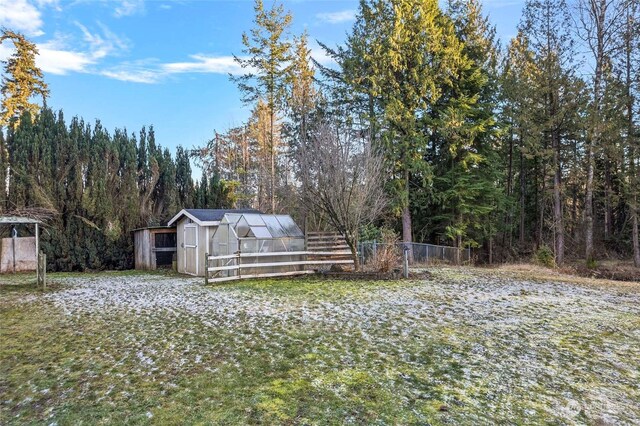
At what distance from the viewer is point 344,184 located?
12.3 meters

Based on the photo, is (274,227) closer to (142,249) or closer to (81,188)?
(142,249)

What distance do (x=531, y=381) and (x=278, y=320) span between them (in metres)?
4.00

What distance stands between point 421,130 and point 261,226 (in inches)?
384

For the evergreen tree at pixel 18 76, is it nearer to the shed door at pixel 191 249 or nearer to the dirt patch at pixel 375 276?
the shed door at pixel 191 249

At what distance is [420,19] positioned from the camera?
17.7 m

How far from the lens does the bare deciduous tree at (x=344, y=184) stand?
12.3m

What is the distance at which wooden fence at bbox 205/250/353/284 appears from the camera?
12.3m

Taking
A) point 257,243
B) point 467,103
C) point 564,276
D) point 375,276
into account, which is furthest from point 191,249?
point 467,103

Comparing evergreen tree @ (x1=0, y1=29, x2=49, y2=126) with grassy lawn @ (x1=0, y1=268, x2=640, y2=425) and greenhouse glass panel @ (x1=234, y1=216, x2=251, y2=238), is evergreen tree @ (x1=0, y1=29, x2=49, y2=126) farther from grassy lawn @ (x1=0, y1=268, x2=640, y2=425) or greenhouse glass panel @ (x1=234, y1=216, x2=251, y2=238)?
grassy lawn @ (x1=0, y1=268, x2=640, y2=425)

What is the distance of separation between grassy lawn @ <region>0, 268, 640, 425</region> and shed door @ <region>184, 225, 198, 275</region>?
6.05 m

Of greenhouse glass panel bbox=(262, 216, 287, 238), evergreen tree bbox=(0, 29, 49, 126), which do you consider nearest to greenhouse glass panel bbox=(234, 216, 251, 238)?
greenhouse glass panel bbox=(262, 216, 287, 238)

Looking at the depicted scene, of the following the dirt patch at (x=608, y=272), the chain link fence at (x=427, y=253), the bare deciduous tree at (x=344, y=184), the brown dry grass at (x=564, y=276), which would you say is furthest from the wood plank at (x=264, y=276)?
the dirt patch at (x=608, y=272)

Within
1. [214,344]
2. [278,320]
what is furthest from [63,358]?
[278,320]

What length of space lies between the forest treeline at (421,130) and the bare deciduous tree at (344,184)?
3.28 feet
